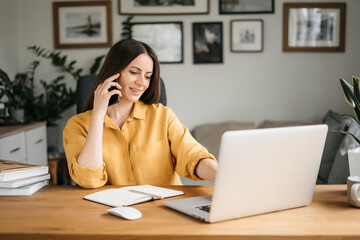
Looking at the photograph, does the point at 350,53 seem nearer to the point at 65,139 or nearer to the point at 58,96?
the point at 58,96

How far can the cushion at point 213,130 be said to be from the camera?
3.51m

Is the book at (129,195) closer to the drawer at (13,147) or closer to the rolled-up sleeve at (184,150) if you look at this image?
the rolled-up sleeve at (184,150)

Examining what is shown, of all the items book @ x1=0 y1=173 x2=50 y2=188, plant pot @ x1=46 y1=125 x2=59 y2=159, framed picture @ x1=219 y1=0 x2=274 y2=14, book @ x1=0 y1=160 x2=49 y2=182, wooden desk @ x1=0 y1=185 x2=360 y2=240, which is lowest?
plant pot @ x1=46 y1=125 x2=59 y2=159

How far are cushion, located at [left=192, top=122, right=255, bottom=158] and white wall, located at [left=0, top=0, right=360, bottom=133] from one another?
89 mm

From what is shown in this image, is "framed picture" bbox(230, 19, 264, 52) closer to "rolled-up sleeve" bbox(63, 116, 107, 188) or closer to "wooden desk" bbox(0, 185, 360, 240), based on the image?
"rolled-up sleeve" bbox(63, 116, 107, 188)

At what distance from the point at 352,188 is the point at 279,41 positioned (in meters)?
2.66

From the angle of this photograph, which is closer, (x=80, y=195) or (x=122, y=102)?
(x=80, y=195)

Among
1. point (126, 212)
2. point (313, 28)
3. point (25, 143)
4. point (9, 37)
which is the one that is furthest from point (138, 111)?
point (313, 28)

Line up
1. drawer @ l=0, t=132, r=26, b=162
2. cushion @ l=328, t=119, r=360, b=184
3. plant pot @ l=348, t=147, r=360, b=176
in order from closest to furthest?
plant pot @ l=348, t=147, r=360, b=176 < cushion @ l=328, t=119, r=360, b=184 < drawer @ l=0, t=132, r=26, b=162

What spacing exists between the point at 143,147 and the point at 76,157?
1.00 feet

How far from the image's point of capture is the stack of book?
1290 millimetres

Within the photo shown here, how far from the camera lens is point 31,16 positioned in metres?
3.68

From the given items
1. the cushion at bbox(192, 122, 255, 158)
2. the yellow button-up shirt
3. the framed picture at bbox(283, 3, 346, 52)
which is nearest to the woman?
the yellow button-up shirt

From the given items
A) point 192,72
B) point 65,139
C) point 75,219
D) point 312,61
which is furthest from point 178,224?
point 312,61
